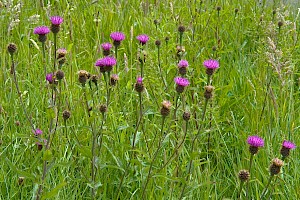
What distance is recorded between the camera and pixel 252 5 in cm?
356

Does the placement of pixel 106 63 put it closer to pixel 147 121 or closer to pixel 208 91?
pixel 208 91

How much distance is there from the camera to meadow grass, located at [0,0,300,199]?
168 centimetres

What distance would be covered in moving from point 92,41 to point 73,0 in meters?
0.44

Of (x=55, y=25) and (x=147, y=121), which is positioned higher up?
(x=55, y=25)

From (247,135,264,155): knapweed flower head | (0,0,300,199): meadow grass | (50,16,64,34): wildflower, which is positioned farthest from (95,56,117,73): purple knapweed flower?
(247,135,264,155): knapweed flower head

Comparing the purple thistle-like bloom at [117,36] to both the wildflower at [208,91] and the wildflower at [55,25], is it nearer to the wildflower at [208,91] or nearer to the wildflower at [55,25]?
the wildflower at [55,25]

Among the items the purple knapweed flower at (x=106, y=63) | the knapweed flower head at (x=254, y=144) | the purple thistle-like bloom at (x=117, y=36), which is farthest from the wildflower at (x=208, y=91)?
the purple thistle-like bloom at (x=117, y=36)

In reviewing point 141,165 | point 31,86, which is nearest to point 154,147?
point 141,165

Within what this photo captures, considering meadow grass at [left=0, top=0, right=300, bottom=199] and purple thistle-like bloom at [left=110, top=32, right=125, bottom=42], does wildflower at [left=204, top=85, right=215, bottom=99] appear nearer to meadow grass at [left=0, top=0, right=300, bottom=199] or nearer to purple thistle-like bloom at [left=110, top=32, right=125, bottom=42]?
meadow grass at [left=0, top=0, right=300, bottom=199]

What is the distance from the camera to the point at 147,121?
2.12 meters

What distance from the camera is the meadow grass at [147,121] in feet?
5.50

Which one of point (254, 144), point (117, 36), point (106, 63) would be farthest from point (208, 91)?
point (117, 36)

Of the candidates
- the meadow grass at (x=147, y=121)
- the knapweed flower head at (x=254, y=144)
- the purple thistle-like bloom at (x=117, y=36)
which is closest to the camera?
the knapweed flower head at (x=254, y=144)

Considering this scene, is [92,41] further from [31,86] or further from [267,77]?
[267,77]
